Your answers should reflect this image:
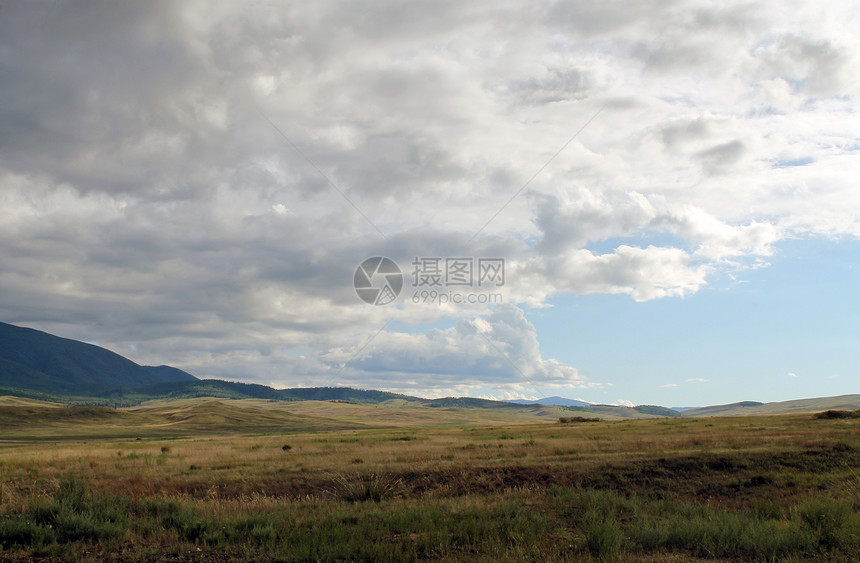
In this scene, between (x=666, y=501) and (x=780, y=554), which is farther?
(x=666, y=501)

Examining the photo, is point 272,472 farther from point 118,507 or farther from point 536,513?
point 536,513

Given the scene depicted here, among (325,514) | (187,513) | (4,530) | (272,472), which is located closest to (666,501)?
(325,514)

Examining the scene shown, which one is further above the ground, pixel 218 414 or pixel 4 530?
pixel 4 530

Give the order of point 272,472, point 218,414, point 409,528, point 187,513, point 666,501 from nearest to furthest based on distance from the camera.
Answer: point 409,528, point 187,513, point 666,501, point 272,472, point 218,414

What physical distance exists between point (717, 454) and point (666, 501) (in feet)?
29.5

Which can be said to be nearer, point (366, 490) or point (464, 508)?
point (464, 508)

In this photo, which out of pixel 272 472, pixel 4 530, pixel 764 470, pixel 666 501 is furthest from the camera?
pixel 272 472

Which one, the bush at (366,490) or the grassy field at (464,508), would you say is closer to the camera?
the grassy field at (464,508)

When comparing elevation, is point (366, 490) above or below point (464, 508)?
below

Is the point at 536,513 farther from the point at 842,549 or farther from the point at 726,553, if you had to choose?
the point at 842,549

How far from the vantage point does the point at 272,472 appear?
22.2 m

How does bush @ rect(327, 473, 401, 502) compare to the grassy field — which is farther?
bush @ rect(327, 473, 401, 502)

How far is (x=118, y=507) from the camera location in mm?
13703

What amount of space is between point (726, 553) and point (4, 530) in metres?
14.8
